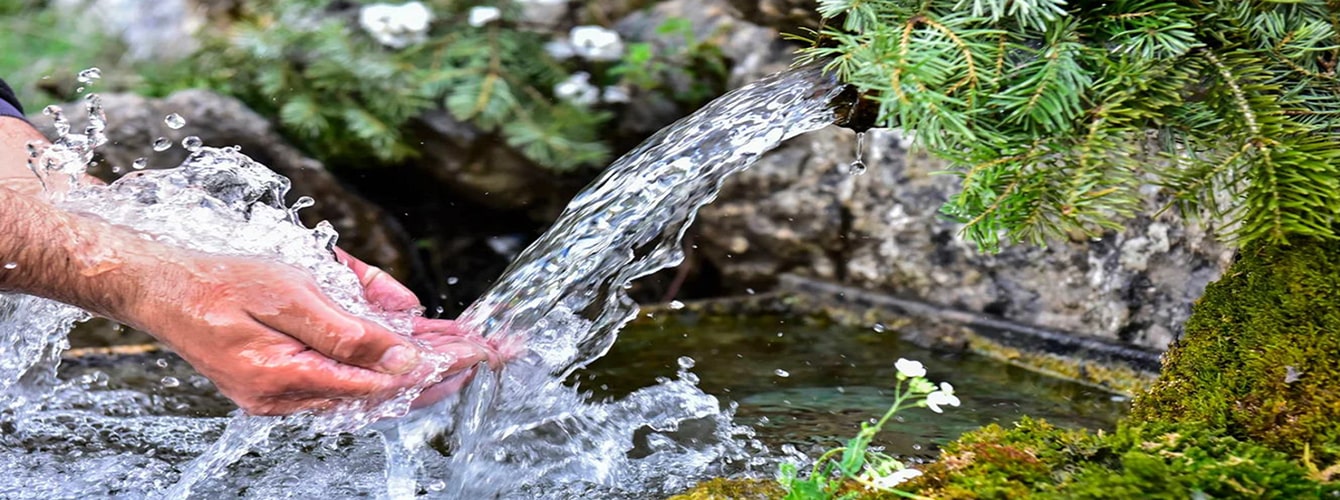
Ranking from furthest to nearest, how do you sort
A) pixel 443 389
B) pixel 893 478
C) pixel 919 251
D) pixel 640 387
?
pixel 919 251 < pixel 640 387 < pixel 443 389 < pixel 893 478

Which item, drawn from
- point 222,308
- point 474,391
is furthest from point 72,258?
point 474,391

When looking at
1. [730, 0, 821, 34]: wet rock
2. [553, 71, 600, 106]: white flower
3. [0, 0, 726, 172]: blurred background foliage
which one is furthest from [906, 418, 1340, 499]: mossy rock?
[553, 71, 600, 106]: white flower

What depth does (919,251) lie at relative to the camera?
3.10 meters

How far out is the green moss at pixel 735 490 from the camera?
1464 millimetres

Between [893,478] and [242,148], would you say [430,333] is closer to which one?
[893,478]

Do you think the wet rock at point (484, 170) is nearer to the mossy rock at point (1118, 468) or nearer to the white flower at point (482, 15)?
the white flower at point (482, 15)

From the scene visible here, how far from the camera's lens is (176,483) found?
1.92m

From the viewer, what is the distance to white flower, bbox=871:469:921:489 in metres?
1.21

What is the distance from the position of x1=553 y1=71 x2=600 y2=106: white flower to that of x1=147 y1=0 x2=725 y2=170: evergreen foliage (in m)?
0.03

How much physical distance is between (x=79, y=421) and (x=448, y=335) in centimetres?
99

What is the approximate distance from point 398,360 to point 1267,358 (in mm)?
1167

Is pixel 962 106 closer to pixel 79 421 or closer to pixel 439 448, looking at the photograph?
pixel 439 448

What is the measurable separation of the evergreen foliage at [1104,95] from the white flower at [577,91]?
2.28 meters

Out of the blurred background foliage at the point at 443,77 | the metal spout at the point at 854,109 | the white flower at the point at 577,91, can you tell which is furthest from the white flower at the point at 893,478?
the white flower at the point at 577,91
